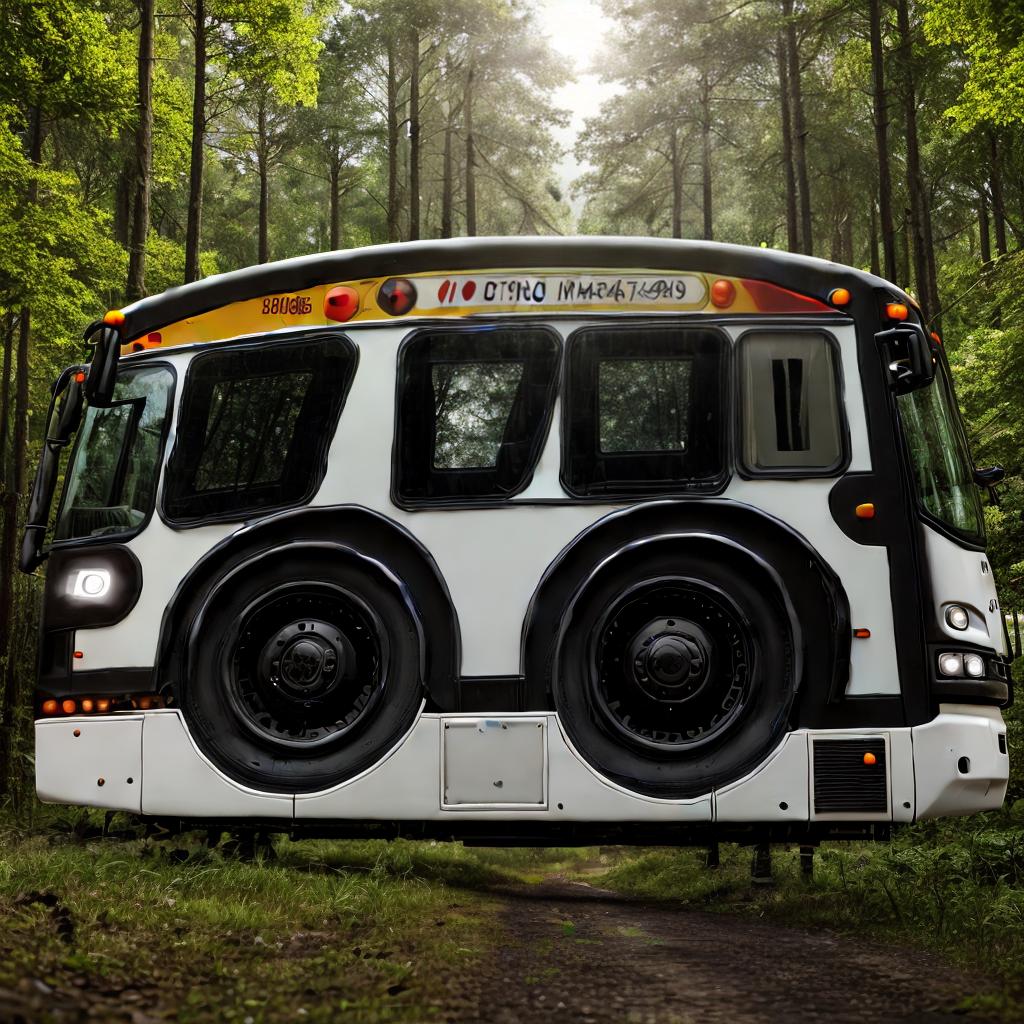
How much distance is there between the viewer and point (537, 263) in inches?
255

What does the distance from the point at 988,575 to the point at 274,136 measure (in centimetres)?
2121

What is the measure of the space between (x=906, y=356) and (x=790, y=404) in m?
0.66

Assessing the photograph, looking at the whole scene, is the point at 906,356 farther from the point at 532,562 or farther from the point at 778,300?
the point at 532,562

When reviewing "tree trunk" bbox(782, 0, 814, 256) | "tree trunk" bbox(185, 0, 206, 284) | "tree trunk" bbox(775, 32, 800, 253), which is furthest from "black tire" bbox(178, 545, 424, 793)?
"tree trunk" bbox(775, 32, 800, 253)

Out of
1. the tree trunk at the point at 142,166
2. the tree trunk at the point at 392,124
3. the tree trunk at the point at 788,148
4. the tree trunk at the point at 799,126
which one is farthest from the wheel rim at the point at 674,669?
the tree trunk at the point at 392,124

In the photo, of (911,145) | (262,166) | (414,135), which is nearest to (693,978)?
(911,145)

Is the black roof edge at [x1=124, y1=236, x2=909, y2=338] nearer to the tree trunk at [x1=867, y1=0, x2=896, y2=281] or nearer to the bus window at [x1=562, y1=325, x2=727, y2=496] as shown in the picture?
the bus window at [x1=562, y1=325, x2=727, y2=496]

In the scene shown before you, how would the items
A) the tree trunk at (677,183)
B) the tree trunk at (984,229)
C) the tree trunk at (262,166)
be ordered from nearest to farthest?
the tree trunk at (262,166) → the tree trunk at (984,229) → the tree trunk at (677,183)

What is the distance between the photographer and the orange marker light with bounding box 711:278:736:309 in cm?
634

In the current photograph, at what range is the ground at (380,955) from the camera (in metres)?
3.86

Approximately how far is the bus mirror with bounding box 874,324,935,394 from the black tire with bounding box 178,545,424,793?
9.70 ft

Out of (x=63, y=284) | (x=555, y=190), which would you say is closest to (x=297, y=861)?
(x=63, y=284)

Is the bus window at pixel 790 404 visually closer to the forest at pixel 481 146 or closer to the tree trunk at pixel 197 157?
the forest at pixel 481 146

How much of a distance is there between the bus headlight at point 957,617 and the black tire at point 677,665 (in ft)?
2.78
